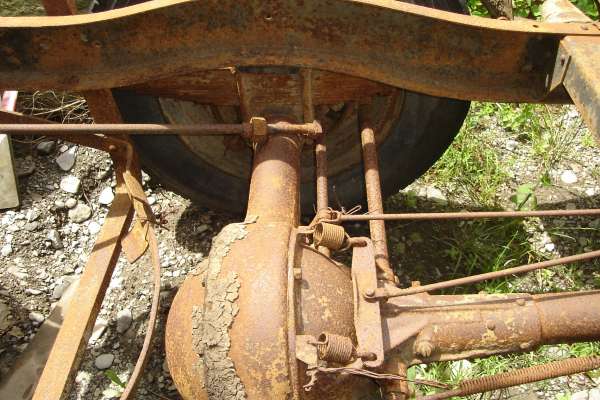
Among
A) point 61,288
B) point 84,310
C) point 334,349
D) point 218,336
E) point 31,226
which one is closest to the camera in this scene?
point 334,349

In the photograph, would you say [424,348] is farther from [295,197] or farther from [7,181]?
[7,181]

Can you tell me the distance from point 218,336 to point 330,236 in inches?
16.4

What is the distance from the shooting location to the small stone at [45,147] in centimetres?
359

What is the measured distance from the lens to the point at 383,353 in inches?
61.4

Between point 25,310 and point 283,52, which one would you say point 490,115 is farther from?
point 25,310

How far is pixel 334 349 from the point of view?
4.87 feet

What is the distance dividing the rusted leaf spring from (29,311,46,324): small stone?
4.29 feet

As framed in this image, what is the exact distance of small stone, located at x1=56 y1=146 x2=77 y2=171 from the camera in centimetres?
354

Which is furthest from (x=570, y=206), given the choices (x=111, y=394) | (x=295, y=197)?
(x=111, y=394)

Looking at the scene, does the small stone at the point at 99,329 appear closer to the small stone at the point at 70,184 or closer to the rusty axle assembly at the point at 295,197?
the rusty axle assembly at the point at 295,197

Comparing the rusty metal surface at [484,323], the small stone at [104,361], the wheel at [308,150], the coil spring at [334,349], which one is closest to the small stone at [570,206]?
the wheel at [308,150]

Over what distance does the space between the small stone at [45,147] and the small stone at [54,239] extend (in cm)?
57

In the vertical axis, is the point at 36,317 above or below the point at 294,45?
below

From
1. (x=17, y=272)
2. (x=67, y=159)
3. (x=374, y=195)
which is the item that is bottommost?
(x=374, y=195)
